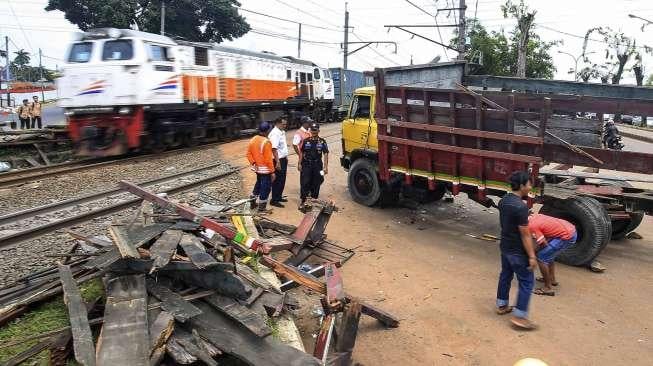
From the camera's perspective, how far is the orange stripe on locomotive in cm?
1531

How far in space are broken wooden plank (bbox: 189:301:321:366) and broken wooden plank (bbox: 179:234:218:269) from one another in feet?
1.30

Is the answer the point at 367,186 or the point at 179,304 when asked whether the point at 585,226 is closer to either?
the point at 367,186

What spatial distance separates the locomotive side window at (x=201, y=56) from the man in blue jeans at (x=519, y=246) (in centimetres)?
1259

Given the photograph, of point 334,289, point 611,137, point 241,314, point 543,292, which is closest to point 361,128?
point 543,292

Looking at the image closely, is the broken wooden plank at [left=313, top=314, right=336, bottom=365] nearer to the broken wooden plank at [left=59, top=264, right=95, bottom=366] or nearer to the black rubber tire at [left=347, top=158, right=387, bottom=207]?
the broken wooden plank at [left=59, top=264, right=95, bottom=366]

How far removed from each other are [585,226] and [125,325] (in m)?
5.52

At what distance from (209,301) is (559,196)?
15.6 ft

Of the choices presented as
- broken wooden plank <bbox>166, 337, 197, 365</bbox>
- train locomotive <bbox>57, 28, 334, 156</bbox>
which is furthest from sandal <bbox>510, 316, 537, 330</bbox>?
train locomotive <bbox>57, 28, 334, 156</bbox>

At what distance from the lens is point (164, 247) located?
4.39 meters

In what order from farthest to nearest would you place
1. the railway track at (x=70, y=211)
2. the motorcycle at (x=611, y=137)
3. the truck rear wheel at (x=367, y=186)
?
the motorcycle at (x=611, y=137), the truck rear wheel at (x=367, y=186), the railway track at (x=70, y=211)

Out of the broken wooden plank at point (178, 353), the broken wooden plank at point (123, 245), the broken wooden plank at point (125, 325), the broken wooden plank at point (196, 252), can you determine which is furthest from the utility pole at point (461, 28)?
the broken wooden plank at point (178, 353)

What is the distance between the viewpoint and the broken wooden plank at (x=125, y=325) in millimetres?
3002

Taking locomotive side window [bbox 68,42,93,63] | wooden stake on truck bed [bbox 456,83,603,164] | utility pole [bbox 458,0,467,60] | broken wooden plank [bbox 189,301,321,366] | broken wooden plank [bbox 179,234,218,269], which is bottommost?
broken wooden plank [bbox 189,301,321,366]

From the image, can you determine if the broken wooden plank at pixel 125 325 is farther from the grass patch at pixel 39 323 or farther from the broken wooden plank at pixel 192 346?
the grass patch at pixel 39 323
